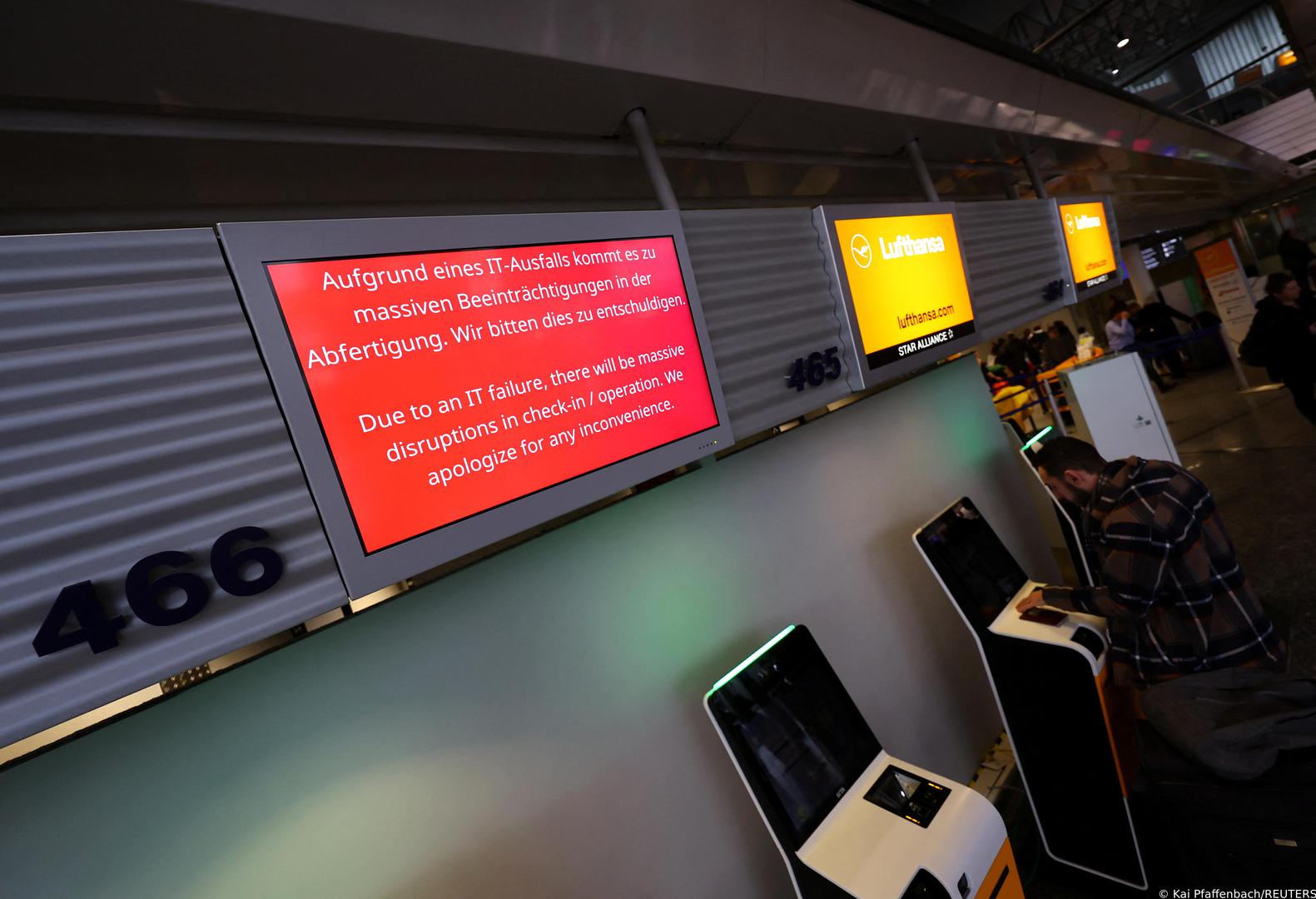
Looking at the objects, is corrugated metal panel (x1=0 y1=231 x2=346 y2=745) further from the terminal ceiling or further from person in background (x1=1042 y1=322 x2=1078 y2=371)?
person in background (x1=1042 y1=322 x2=1078 y2=371)

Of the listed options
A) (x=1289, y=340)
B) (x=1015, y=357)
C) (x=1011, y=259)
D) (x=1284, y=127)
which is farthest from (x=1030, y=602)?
(x=1284, y=127)

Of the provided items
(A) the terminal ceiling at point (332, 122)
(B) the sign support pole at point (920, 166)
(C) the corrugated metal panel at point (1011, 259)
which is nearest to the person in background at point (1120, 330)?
(C) the corrugated metal panel at point (1011, 259)

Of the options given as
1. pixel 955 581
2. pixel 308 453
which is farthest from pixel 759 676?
pixel 308 453

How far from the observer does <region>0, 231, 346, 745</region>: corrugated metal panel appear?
1038 mm

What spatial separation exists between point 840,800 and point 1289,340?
772 cm

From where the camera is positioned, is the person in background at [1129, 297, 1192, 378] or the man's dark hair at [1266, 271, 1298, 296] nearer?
the man's dark hair at [1266, 271, 1298, 296]

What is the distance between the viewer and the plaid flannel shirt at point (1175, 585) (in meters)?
2.33

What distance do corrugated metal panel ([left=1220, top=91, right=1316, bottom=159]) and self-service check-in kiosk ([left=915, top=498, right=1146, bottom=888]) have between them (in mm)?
15241

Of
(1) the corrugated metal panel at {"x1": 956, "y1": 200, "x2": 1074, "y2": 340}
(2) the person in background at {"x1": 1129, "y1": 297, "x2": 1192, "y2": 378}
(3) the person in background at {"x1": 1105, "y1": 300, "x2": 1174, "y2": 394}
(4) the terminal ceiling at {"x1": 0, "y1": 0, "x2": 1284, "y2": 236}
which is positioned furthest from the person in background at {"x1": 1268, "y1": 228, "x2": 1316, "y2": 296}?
(4) the terminal ceiling at {"x1": 0, "y1": 0, "x2": 1284, "y2": 236}

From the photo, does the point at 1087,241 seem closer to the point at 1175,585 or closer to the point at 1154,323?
the point at 1175,585

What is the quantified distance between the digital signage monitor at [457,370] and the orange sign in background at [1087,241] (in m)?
4.20

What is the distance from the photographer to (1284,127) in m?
12.2

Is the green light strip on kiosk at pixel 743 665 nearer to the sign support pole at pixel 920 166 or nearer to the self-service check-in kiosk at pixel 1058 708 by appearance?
the self-service check-in kiosk at pixel 1058 708

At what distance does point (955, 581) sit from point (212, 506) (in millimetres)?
2735
